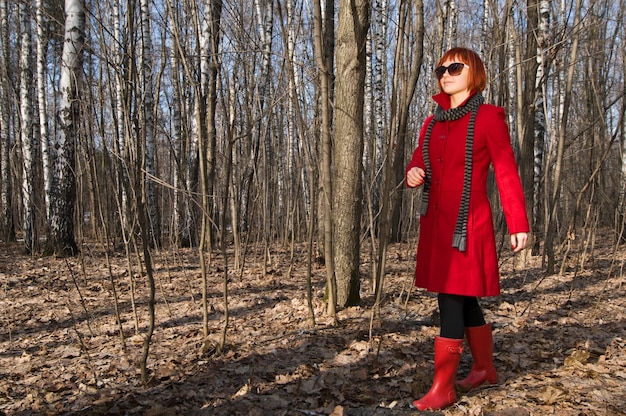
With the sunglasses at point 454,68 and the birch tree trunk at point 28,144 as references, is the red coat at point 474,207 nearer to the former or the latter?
the sunglasses at point 454,68

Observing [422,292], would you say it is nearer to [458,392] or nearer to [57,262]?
[458,392]

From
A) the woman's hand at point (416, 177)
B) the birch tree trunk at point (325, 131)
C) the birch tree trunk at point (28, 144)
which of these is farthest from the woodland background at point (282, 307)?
the birch tree trunk at point (28, 144)

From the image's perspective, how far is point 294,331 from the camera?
332 cm

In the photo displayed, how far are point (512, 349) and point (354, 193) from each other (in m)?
1.54

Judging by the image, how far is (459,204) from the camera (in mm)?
2135

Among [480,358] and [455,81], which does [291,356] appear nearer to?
[480,358]

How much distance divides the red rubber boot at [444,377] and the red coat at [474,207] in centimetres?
26

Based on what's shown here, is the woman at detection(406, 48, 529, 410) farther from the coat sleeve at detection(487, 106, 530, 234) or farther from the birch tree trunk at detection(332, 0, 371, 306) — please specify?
the birch tree trunk at detection(332, 0, 371, 306)

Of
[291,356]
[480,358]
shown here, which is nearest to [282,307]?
[291,356]

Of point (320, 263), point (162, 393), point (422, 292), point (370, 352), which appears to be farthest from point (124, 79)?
point (320, 263)

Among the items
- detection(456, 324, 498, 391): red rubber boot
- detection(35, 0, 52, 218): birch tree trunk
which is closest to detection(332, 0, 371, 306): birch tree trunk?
detection(456, 324, 498, 391): red rubber boot

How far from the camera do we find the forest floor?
2264mm

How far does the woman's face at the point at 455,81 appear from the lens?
218cm

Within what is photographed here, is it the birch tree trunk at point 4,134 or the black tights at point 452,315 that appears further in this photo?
the birch tree trunk at point 4,134
